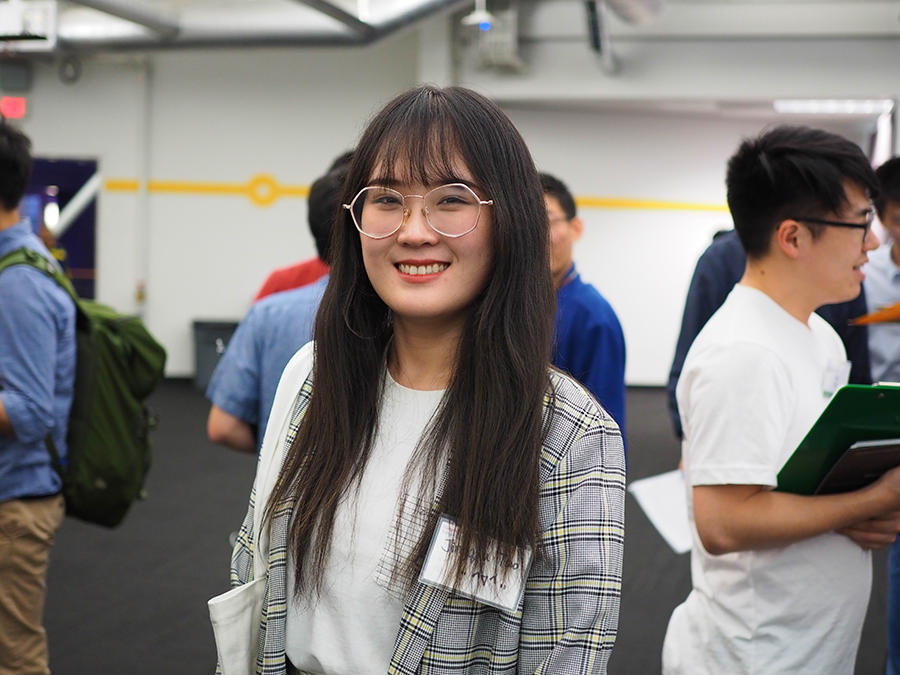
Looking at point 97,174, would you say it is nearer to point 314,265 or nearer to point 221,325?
point 221,325

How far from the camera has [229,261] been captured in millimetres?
10617

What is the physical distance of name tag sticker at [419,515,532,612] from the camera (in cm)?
108

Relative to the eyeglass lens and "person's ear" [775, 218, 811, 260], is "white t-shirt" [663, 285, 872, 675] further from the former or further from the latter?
the eyeglass lens

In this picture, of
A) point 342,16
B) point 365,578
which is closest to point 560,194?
point 365,578

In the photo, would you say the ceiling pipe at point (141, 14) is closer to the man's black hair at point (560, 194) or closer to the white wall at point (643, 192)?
the white wall at point (643, 192)

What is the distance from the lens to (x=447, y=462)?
116cm

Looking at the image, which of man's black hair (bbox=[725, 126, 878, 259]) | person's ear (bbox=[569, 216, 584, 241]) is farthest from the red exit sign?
man's black hair (bbox=[725, 126, 878, 259])

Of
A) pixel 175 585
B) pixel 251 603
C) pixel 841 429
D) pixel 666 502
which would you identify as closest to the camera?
pixel 251 603

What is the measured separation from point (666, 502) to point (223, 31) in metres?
7.71

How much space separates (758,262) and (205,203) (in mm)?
9553

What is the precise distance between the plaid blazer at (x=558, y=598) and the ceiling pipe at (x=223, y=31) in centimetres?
746

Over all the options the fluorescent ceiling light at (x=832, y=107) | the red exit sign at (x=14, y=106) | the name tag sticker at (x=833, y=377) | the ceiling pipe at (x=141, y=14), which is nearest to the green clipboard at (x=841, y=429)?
the name tag sticker at (x=833, y=377)

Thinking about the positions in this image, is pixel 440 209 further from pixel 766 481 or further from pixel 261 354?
pixel 261 354

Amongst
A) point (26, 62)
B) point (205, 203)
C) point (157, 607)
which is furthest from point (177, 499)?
point (26, 62)
